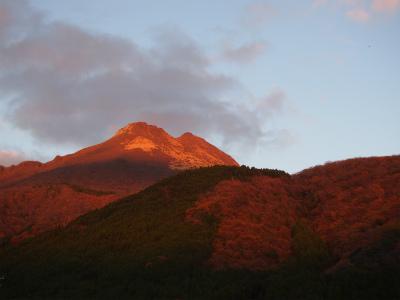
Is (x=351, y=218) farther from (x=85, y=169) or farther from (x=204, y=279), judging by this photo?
(x=85, y=169)

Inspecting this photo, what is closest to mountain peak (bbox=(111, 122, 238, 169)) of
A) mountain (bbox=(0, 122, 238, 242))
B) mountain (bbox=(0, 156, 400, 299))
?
mountain (bbox=(0, 122, 238, 242))

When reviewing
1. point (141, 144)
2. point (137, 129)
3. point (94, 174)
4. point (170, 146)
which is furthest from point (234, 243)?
point (137, 129)

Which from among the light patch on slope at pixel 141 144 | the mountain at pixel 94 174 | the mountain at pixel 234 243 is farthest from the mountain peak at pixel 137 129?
the mountain at pixel 234 243

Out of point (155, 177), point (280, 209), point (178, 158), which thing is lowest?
point (280, 209)

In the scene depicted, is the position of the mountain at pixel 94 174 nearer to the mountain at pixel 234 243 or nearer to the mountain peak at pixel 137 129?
the mountain peak at pixel 137 129

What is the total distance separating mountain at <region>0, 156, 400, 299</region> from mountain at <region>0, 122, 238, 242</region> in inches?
419

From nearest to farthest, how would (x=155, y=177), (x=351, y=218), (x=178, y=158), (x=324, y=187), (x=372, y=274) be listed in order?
(x=372, y=274) < (x=351, y=218) < (x=324, y=187) < (x=155, y=177) < (x=178, y=158)

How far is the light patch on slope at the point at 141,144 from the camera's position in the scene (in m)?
102

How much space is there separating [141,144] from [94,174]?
787 inches

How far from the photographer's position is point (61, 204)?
53062mm

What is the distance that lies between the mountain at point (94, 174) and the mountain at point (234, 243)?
34.9ft

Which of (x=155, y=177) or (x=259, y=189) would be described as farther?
(x=155, y=177)

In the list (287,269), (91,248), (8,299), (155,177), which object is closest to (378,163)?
(287,269)

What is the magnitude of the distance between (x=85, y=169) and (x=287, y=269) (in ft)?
231
